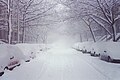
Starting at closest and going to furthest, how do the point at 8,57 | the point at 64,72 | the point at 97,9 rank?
the point at 8,57 < the point at 64,72 < the point at 97,9

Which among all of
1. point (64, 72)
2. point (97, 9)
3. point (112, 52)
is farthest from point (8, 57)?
point (97, 9)

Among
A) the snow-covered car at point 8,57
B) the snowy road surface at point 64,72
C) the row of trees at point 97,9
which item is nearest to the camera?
the snowy road surface at point 64,72

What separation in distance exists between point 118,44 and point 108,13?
305 inches

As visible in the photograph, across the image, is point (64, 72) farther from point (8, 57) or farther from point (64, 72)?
point (8, 57)

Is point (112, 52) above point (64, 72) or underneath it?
above

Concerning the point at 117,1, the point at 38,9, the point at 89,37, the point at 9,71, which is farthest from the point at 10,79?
the point at 89,37

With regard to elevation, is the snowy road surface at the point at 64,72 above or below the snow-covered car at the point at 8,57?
below

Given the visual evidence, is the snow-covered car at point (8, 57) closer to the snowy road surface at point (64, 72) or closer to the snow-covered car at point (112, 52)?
the snowy road surface at point (64, 72)

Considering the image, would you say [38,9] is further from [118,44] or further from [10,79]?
[10,79]

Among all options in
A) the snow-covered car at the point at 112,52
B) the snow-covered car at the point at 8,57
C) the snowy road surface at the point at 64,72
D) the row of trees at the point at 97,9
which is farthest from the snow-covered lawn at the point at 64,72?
the row of trees at the point at 97,9

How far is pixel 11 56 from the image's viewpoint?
12586mm

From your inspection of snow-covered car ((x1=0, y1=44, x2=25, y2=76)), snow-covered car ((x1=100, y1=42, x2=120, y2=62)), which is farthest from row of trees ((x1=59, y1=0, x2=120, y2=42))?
snow-covered car ((x1=0, y1=44, x2=25, y2=76))

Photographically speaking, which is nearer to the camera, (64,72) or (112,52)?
(64,72)

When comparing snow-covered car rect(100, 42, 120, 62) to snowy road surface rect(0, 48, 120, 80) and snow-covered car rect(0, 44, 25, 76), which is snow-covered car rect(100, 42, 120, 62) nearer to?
snowy road surface rect(0, 48, 120, 80)
